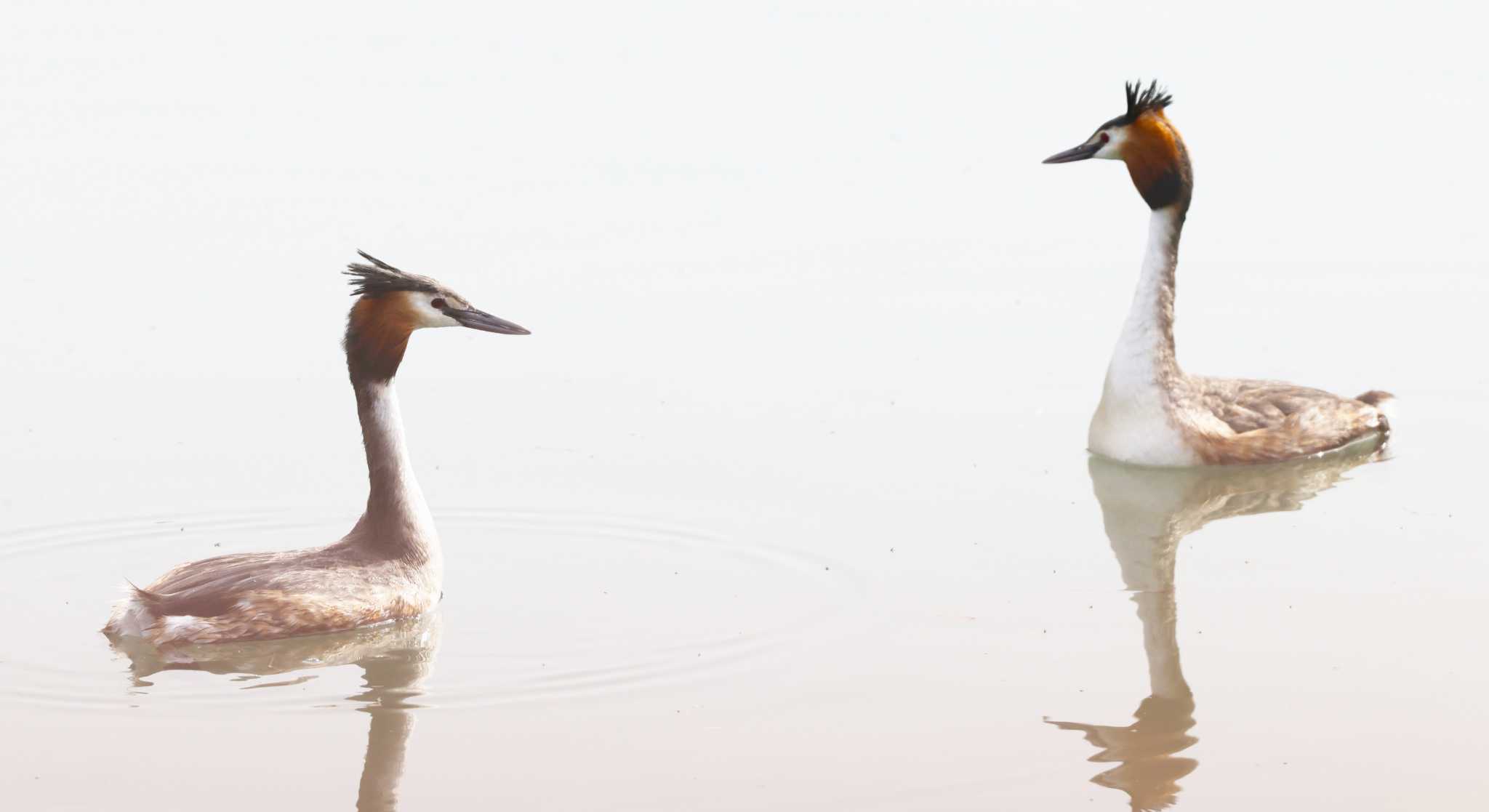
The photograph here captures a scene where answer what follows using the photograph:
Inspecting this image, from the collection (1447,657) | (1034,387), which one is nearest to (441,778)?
(1447,657)

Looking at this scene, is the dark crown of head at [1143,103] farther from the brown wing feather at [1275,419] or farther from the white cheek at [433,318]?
the white cheek at [433,318]

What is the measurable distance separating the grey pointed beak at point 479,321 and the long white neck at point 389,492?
51 centimetres

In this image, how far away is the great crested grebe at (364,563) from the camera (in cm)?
1005

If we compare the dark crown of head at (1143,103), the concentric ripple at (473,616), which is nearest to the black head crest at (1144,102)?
the dark crown of head at (1143,103)

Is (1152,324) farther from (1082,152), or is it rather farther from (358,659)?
(358,659)

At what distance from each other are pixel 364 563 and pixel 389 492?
1.36 feet

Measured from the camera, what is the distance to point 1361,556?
11594 millimetres

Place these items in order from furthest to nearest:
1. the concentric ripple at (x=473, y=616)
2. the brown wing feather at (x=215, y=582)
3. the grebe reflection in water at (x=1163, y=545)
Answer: the brown wing feather at (x=215, y=582) → the concentric ripple at (x=473, y=616) → the grebe reflection in water at (x=1163, y=545)

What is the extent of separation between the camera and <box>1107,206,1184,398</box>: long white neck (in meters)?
14.0

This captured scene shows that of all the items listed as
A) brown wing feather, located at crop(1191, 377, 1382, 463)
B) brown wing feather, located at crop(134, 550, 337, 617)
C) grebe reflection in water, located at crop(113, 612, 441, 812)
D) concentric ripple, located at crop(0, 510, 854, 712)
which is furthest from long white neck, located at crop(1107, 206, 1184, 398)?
brown wing feather, located at crop(134, 550, 337, 617)

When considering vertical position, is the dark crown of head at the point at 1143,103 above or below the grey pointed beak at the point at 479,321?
above

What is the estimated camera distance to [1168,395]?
13.9 meters

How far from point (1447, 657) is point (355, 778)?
4815 millimetres

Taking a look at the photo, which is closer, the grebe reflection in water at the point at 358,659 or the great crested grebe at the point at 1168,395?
the grebe reflection in water at the point at 358,659
